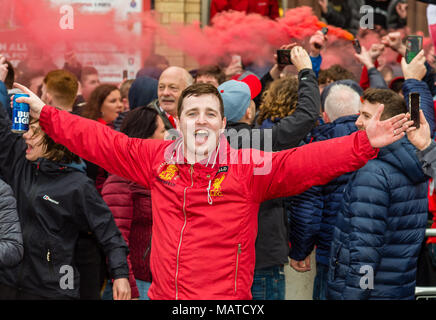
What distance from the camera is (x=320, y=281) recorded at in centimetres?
442

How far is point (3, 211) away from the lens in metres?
3.32

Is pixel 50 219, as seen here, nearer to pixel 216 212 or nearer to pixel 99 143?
pixel 99 143

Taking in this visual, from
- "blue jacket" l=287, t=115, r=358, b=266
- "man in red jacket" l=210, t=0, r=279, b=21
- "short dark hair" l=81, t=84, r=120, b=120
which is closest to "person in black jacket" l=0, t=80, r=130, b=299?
"blue jacket" l=287, t=115, r=358, b=266

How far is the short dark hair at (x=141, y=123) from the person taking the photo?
4152 millimetres

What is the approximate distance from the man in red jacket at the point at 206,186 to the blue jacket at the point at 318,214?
1302 mm

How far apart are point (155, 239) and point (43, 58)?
4.71m

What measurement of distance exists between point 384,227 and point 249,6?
519 cm

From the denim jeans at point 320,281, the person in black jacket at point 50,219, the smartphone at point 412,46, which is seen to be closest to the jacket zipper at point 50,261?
the person in black jacket at point 50,219

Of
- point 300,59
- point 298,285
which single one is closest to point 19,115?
point 300,59

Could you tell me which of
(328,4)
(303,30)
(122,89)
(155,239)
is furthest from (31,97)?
(328,4)

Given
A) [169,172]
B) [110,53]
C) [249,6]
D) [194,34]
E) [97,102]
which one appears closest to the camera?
[169,172]

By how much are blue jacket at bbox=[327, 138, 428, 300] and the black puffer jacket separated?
1347 millimetres

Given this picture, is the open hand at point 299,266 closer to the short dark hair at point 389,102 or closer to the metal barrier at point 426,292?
the metal barrier at point 426,292

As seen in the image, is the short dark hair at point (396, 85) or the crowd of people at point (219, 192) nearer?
the crowd of people at point (219, 192)
